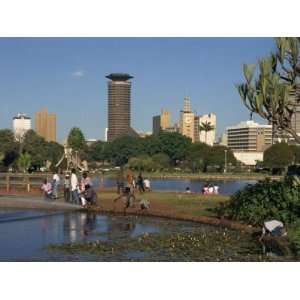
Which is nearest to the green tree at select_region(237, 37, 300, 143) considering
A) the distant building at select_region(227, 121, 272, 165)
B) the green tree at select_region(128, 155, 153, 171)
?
the green tree at select_region(128, 155, 153, 171)

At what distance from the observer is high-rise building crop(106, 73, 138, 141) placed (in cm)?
18300

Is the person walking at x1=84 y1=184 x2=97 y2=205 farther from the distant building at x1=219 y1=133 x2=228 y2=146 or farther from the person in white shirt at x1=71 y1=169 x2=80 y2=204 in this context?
the distant building at x1=219 y1=133 x2=228 y2=146

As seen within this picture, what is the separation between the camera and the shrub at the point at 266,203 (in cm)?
1361

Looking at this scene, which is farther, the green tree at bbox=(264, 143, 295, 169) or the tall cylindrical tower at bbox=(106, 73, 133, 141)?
the tall cylindrical tower at bbox=(106, 73, 133, 141)

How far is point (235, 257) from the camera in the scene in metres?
10.5

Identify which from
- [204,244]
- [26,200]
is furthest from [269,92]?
[26,200]

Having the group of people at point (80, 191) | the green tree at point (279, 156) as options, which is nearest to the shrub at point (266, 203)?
the group of people at point (80, 191)

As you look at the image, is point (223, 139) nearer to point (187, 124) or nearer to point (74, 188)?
point (187, 124)

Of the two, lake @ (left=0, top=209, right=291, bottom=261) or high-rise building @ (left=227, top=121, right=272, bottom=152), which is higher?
high-rise building @ (left=227, top=121, right=272, bottom=152)

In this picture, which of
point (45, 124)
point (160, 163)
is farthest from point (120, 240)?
point (45, 124)

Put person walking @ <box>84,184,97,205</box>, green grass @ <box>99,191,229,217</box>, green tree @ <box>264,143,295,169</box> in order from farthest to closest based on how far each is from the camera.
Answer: green tree @ <box>264,143,295,169</box> < person walking @ <box>84,184,97,205</box> < green grass @ <box>99,191,229,217</box>

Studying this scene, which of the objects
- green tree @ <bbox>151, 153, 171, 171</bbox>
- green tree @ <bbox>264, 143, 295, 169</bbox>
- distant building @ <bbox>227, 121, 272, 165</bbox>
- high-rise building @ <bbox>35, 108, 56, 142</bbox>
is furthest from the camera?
distant building @ <bbox>227, 121, 272, 165</bbox>

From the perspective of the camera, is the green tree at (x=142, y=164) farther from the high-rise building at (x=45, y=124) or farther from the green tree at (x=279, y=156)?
the high-rise building at (x=45, y=124)

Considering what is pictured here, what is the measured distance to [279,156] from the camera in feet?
316
